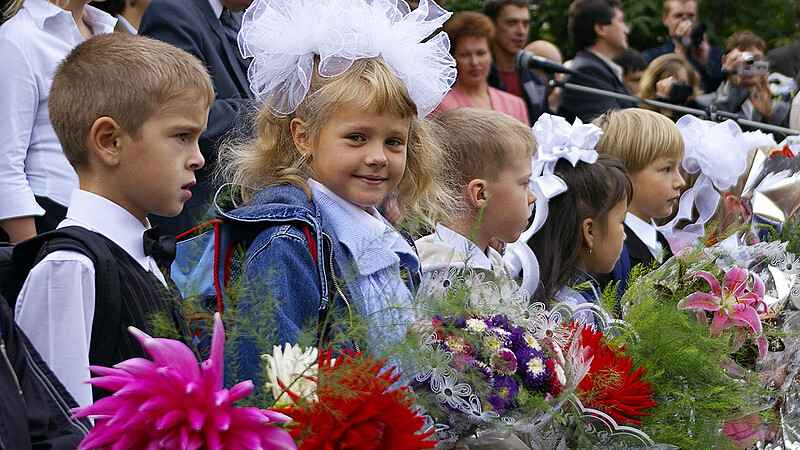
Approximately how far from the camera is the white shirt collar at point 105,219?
8.07 ft

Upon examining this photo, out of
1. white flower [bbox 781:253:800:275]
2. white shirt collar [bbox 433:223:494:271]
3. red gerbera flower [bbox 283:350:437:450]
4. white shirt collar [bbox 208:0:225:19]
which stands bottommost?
white flower [bbox 781:253:800:275]

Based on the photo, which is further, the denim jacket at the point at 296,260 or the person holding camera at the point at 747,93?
the person holding camera at the point at 747,93

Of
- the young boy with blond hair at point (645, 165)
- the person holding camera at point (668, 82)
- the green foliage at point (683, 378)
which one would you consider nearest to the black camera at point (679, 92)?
the person holding camera at point (668, 82)

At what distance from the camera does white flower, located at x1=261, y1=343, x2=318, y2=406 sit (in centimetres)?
180

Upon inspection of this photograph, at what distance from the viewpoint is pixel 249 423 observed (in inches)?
65.3

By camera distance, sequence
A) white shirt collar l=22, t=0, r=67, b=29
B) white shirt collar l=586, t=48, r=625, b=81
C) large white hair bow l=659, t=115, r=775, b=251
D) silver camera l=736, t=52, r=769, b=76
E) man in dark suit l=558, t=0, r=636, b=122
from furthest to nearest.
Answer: silver camera l=736, t=52, r=769, b=76 < white shirt collar l=586, t=48, r=625, b=81 < man in dark suit l=558, t=0, r=636, b=122 < large white hair bow l=659, t=115, r=775, b=251 < white shirt collar l=22, t=0, r=67, b=29

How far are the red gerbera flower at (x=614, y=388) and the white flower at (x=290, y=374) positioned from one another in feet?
3.05

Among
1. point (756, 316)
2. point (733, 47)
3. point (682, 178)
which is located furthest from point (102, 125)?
point (733, 47)

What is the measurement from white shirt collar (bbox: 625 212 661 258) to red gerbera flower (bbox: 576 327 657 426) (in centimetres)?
230

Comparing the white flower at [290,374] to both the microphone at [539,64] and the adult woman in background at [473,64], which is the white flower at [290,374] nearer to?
the adult woman in background at [473,64]

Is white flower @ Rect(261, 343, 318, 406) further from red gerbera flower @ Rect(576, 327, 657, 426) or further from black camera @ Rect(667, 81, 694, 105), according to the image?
Result: black camera @ Rect(667, 81, 694, 105)

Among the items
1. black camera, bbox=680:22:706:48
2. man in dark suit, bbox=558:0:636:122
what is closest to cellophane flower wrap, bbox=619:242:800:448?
man in dark suit, bbox=558:0:636:122

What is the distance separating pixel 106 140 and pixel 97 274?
39 cm

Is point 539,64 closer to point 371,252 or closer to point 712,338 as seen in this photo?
point 712,338
